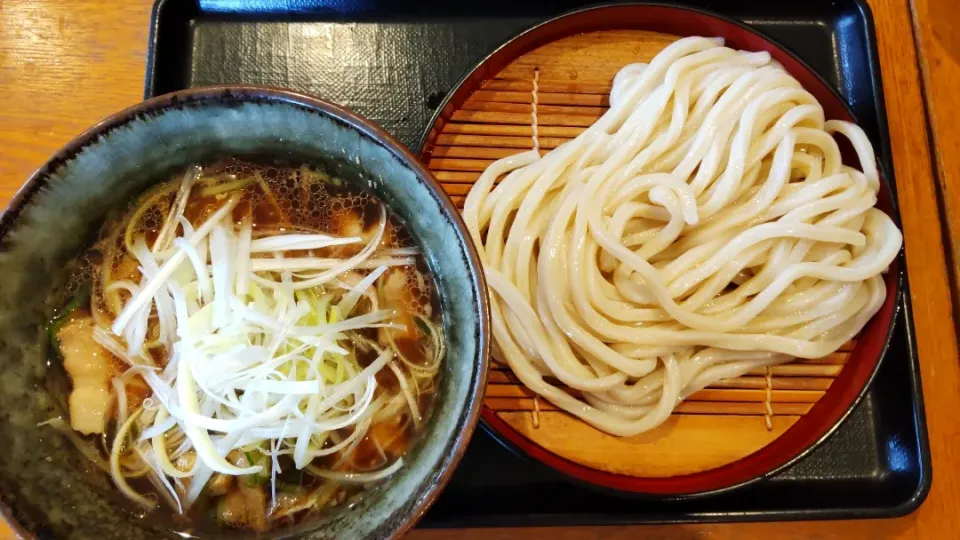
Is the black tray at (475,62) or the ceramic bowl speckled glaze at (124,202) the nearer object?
the ceramic bowl speckled glaze at (124,202)

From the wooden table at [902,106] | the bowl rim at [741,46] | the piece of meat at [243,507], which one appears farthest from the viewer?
the wooden table at [902,106]

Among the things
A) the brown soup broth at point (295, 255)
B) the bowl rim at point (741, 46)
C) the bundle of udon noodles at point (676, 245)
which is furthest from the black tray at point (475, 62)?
the brown soup broth at point (295, 255)

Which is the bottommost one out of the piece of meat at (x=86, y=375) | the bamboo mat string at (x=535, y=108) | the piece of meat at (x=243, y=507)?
the piece of meat at (x=243, y=507)

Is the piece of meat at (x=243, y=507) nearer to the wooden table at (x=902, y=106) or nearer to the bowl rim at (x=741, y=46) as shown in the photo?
the bowl rim at (x=741, y=46)

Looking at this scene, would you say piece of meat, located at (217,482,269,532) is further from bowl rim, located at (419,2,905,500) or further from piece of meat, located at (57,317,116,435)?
bowl rim, located at (419,2,905,500)

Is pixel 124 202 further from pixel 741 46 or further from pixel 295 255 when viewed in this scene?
pixel 741 46
